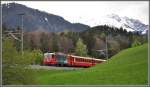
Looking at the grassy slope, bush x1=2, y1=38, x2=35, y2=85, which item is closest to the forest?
bush x1=2, y1=38, x2=35, y2=85

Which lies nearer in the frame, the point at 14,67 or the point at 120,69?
the point at 14,67

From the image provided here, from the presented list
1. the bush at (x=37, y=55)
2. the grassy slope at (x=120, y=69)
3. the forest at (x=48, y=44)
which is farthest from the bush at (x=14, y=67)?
the grassy slope at (x=120, y=69)

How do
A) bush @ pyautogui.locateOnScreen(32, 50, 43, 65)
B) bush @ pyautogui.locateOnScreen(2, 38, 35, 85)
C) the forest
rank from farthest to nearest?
bush @ pyautogui.locateOnScreen(32, 50, 43, 65)
the forest
bush @ pyautogui.locateOnScreen(2, 38, 35, 85)

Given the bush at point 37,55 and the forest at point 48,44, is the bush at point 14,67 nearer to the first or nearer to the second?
the forest at point 48,44

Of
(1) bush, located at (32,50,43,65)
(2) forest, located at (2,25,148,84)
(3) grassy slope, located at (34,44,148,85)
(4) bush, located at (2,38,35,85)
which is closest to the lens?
(4) bush, located at (2,38,35,85)

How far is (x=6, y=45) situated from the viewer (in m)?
6.29

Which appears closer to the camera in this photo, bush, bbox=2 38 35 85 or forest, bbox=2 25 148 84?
bush, bbox=2 38 35 85

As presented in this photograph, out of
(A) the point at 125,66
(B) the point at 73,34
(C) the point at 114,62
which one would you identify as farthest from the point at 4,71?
(C) the point at 114,62

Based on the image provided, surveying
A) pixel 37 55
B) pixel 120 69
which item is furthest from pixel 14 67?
pixel 120 69

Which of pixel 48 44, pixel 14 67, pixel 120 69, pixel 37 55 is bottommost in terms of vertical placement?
pixel 120 69

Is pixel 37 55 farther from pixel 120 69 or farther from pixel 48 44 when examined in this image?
pixel 120 69

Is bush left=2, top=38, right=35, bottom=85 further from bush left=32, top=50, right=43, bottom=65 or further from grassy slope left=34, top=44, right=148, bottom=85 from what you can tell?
grassy slope left=34, top=44, right=148, bottom=85

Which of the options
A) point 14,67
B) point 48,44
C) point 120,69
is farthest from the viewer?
point 120,69

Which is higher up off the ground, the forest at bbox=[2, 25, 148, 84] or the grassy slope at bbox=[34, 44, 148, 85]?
the forest at bbox=[2, 25, 148, 84]
